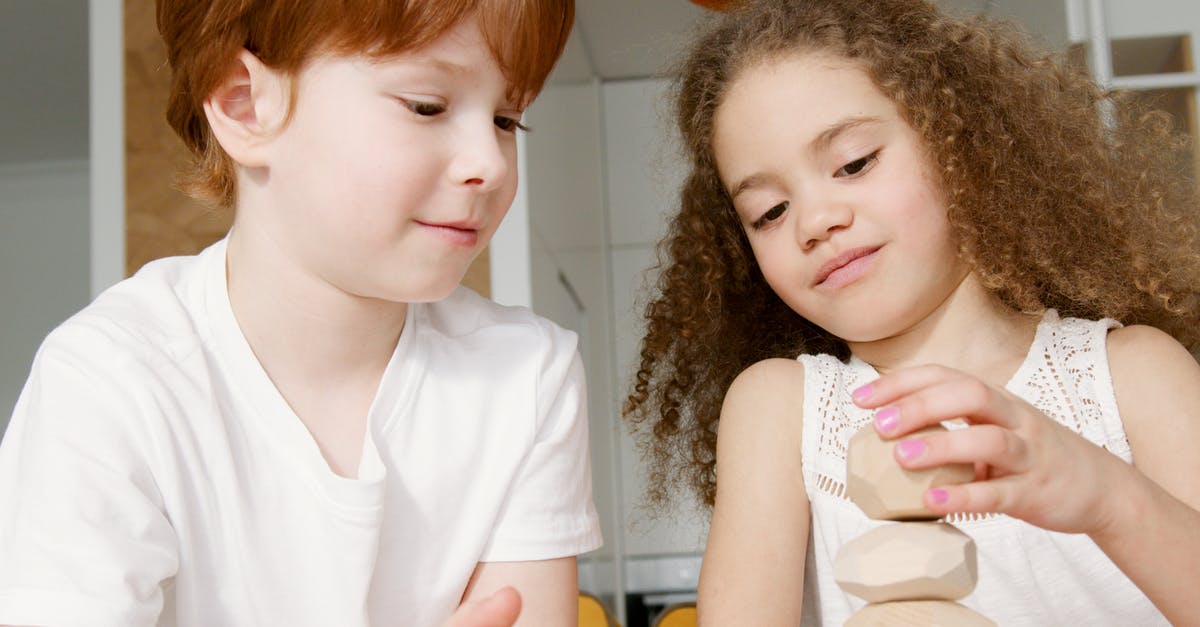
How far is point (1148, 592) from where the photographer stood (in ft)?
2.24

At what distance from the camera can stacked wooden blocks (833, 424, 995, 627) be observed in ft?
1.56

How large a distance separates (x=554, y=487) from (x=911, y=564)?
0.47m

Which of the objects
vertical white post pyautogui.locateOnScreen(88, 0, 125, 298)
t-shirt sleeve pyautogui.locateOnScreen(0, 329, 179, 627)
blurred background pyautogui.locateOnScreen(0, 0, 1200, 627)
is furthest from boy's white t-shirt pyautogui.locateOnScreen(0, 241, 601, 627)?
Result: vertical white post pyautogui.locateOnScreen(88, 0, 125, 298)

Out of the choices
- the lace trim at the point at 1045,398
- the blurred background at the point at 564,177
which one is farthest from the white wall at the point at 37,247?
the lace trim at the point at 1045,398

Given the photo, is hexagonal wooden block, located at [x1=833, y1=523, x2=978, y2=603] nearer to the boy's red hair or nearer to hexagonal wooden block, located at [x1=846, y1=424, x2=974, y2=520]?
hexagonal wooden block, located at [x1=846, y1=424, x2=974, y2=520]

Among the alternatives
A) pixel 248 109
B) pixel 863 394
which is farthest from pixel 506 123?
pixel 863 394

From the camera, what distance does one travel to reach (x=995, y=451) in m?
0.54

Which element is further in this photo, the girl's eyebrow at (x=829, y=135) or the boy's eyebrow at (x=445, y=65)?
the girl's eyebrow at (x=829, y=135)

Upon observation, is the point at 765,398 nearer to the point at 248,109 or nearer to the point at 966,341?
the point at 966,341

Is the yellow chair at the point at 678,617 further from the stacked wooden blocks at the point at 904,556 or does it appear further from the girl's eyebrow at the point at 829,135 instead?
the stacked wooden blocks at the point at 904,556

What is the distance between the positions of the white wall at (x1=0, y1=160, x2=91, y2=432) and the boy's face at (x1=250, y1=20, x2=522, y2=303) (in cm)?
467

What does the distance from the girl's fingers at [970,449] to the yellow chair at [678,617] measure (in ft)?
2.28

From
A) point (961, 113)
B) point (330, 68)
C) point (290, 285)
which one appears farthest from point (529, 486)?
point (961, 113)

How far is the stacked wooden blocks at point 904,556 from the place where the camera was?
0.48 metres
